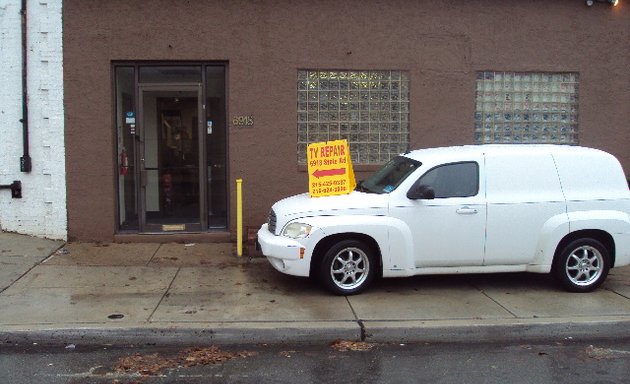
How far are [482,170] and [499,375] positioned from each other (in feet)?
9.26

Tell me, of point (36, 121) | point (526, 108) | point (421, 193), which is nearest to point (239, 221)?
point (421, 193)

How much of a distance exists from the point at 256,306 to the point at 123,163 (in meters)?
4.59

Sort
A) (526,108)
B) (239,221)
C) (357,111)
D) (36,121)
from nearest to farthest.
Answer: (239,221) → (36,121) → (357,111) → (526,108)

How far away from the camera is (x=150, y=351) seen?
5.66 metres

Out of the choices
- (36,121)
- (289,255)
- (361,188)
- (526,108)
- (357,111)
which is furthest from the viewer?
(526,108)

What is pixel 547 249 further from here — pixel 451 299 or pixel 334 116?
pixel 334 116

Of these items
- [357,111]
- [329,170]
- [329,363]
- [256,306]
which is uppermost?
[357,111]

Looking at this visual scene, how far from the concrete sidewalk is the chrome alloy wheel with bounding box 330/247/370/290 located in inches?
7.3

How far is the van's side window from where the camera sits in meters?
7.16

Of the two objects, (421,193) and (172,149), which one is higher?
(172,149)

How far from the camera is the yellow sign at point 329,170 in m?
7.49

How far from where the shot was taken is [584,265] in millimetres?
7277

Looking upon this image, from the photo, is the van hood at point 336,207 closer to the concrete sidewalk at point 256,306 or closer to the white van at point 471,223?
the white van at point 471,223

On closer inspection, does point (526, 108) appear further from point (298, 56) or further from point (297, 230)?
point (297, 230)
